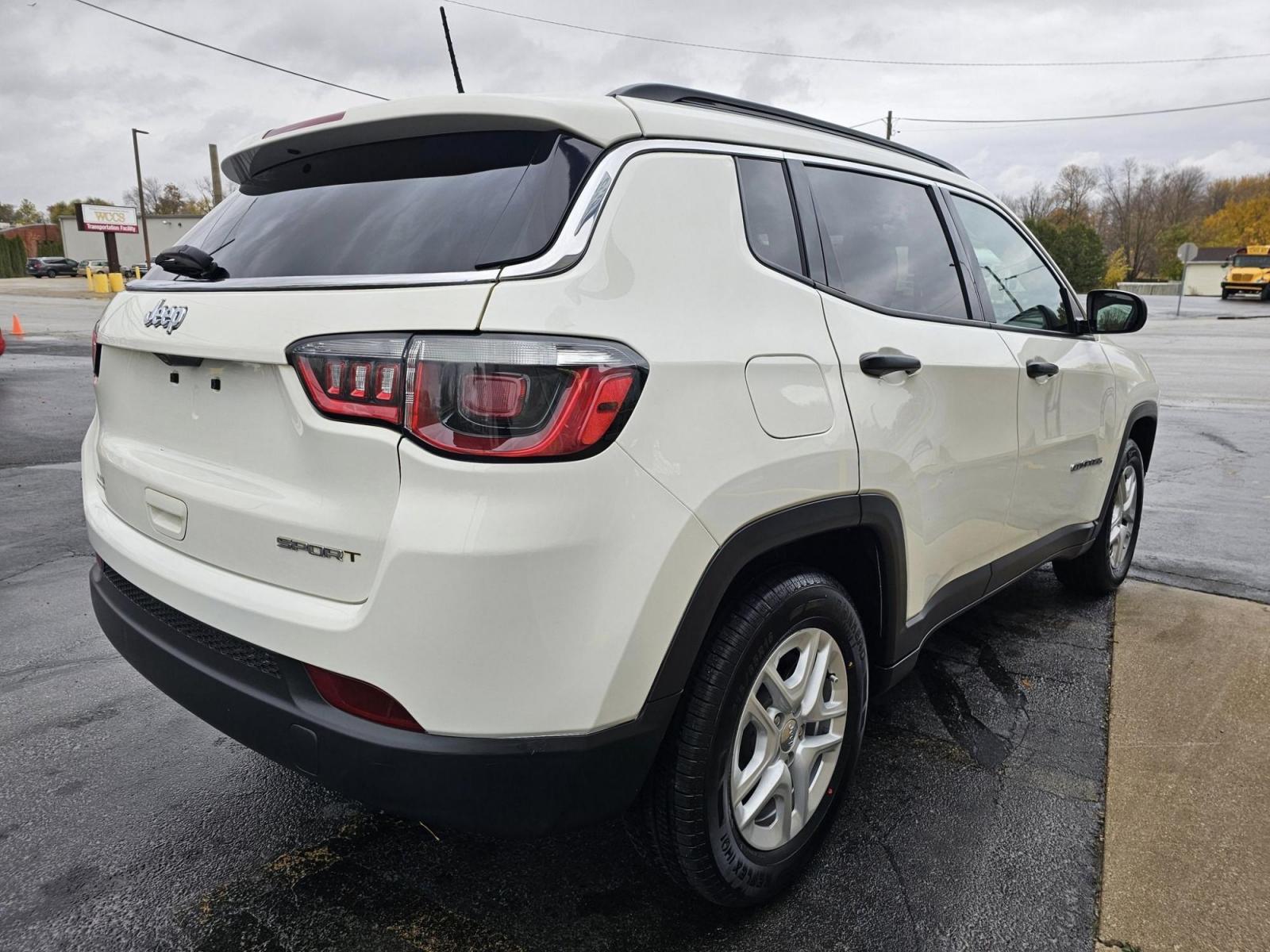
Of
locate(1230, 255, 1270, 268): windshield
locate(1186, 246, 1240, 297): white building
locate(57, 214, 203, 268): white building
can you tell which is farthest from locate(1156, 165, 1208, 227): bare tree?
locate(57, 214, 203, 268): white building

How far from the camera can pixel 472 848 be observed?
247cm

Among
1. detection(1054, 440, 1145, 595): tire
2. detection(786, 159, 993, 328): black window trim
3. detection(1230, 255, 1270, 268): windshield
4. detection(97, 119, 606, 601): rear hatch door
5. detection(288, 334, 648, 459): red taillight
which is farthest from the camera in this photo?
detection(1230, 255, 1270, 268): windshield

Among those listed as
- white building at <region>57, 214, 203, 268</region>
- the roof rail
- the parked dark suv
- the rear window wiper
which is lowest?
the rear window wiper

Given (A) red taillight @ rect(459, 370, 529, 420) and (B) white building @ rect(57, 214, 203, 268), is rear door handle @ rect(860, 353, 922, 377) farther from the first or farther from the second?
(B) white building @ rect(57, 214, 203, 268)

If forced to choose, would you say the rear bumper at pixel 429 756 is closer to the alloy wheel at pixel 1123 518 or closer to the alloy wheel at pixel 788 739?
the alloy wheel at pixel 788 739

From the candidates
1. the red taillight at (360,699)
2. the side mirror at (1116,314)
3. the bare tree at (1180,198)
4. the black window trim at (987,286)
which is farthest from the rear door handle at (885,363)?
the bare tree at (1180,198)

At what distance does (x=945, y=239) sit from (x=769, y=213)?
3.75ft

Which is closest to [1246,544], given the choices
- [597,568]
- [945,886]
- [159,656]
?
[945,886]

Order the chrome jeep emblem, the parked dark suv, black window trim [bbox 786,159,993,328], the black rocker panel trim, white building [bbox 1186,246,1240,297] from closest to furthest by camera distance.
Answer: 1. the black rocker panel trim
2. the chrome jeep emblem
3. black window trim [bbox 786,159,993,328]
4. the parked dark suv
5. white building [bbox 1186,246,1240,297]

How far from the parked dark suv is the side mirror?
7165cm

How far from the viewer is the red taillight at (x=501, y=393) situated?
5.33ft

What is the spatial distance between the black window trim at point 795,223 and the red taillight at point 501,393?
61cm

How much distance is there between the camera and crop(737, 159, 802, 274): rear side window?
84.4 inches

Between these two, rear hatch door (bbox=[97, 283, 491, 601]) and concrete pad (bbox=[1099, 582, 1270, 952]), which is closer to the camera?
rear hatch door (bbox=[97, 283, 491, 601])
